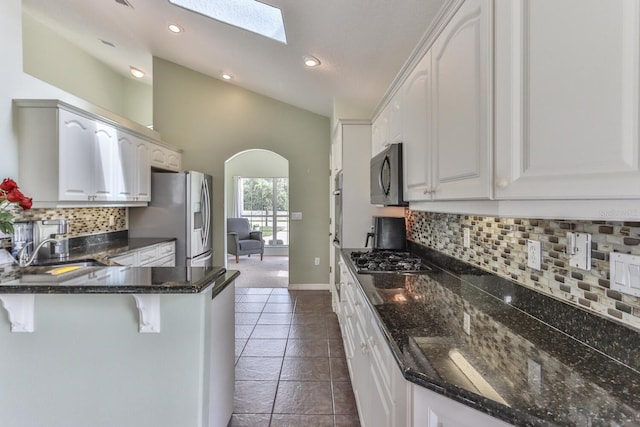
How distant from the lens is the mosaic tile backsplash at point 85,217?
2.91 metres

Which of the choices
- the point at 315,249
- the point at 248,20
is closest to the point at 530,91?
the point at 248,20

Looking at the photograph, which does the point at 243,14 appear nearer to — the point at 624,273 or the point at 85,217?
the point at 85,217

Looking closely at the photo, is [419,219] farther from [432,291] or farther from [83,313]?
[83,313]

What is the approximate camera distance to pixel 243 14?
2.92 meters

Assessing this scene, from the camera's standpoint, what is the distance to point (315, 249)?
5.14 metres

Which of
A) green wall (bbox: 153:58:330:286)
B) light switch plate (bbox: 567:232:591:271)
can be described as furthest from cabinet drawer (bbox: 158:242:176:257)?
light switch plate (bbox: 567:232:591:271)

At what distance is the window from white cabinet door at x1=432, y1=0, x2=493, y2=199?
23.0 ft

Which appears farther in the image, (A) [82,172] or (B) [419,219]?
(A) [82,172]

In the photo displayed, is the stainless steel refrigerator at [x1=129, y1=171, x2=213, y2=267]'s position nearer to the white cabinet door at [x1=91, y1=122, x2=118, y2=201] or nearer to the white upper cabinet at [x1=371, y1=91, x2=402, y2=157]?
the white cabinet door at [x1=91, y1=122, x2=118, y2=201]

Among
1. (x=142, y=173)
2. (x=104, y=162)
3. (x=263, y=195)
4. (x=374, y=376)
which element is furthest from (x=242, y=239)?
(x=374, y=376)

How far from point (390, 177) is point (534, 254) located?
964mm

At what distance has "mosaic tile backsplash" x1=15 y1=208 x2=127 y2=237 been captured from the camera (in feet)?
9.56

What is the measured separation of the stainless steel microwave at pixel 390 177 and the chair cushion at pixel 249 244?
5355mm

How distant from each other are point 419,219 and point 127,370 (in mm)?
2147
